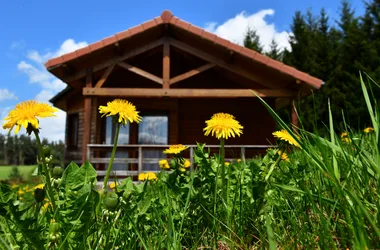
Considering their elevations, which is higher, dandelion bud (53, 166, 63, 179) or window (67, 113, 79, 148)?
window (67, 113, 79, 148)

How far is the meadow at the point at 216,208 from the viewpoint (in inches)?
36.4

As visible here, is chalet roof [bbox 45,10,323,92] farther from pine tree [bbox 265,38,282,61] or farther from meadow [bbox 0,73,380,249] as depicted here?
pine tree [bbox 265,38,282,61]

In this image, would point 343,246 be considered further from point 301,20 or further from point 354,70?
point 301,20

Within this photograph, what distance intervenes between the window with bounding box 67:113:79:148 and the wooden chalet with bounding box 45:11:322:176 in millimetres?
37

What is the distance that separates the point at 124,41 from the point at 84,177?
25.2 ft

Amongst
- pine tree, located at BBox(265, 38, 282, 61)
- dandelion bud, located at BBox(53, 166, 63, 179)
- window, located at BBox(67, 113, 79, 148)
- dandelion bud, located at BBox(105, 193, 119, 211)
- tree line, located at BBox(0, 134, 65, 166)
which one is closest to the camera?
dandelion bud, located at BBox(105, 193, 119, 211)

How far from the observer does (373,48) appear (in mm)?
23328

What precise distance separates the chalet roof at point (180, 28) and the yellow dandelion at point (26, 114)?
24.2ft

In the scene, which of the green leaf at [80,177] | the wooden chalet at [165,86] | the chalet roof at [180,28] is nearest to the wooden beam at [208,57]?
the wooden chalet at [165,86]

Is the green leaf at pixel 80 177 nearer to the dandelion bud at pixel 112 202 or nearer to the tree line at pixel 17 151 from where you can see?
the dandelion bud at pixel 112 202

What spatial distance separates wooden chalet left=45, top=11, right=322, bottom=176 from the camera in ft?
26.9

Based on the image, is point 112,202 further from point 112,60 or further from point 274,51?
point 274,51

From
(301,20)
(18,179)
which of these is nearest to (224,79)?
(18,179)

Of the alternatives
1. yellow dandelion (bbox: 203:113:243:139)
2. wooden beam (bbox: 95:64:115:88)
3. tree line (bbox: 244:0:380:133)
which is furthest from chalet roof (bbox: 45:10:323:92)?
tree line (bbox: 244:0:380:133)
